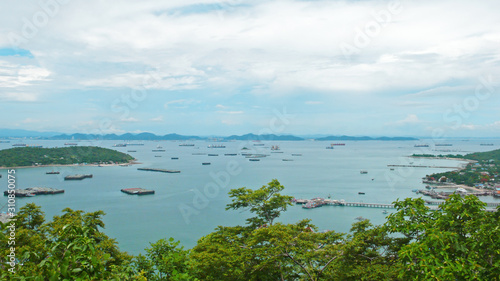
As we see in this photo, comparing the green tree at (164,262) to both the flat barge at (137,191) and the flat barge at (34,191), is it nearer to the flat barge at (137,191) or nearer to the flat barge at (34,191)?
the flat barge at (137,191)

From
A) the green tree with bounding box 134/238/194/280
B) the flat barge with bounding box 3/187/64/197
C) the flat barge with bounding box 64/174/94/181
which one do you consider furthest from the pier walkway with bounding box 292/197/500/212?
the flat barge with bounding box 64/174/94/181

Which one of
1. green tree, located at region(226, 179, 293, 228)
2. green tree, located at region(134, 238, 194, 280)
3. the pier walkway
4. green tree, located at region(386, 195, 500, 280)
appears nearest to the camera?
green tree, located at region(386, 195, 500, 280)

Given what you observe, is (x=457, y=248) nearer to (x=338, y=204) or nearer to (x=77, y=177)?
(x=338, y=204)

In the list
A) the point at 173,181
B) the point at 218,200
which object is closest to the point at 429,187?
the point at 218,200

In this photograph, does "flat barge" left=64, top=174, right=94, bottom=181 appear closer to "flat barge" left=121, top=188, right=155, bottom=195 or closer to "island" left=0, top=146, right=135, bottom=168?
"flat barge" left=121, top=188, right=155, bottom=195

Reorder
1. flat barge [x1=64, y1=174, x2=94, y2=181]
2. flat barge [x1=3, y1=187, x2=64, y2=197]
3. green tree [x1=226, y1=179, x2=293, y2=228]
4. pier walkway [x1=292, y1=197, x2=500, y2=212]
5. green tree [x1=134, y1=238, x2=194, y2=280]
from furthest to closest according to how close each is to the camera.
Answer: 1. flat barge [x1=64, y1=174, x2=94, y2=181]
2. flat barge [x1=3, y1=187, x2=64, y2=197]
3. pier walkway [x1=292, y1=197, x2=500, y2=212]
4. green tree [x1=226, y1=179, x2=293, y2=228]
5. green tree [x1=134, y1=238, x2=194, y2=280]

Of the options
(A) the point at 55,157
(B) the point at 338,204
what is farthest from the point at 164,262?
(A) the point at 55,157

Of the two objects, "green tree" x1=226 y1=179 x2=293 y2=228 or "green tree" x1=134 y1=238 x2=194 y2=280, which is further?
"green tree" x1=226 y1=179 x2=293 y2=228

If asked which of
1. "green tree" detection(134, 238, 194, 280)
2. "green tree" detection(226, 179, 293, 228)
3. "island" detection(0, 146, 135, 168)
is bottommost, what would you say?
"island" detection(0, 146, 135, 168)

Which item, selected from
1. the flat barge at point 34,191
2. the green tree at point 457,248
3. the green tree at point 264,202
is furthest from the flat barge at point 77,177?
the green tree at point 457,248
